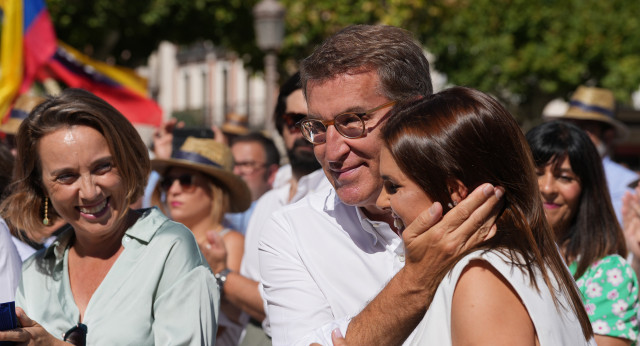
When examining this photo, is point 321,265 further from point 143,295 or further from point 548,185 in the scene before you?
point 548,185

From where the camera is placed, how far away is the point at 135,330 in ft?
10.5

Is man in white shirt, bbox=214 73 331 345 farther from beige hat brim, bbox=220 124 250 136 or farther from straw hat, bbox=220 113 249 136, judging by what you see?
straw hat, bbox=220 113 249 136

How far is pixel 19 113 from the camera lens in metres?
6.97

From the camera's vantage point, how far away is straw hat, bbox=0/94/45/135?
21.8 ft

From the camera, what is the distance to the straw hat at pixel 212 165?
5543 millimetres

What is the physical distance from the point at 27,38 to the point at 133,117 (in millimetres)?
1483

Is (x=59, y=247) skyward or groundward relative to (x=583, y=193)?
skyward

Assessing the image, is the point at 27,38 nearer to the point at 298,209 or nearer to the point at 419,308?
the point at 298,209

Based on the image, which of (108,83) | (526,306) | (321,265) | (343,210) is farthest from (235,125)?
(526,306)

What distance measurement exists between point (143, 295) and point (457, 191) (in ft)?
4.67

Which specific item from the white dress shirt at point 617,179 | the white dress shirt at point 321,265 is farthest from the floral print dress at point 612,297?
the white dress shirt at point 617,179

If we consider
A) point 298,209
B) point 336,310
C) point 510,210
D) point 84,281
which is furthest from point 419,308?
point 84,281

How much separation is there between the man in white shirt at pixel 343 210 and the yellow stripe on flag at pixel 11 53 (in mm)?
6737

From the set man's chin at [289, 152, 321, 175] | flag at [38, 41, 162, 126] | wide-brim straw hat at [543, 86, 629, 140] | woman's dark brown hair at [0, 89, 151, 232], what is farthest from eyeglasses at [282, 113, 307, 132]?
flag at [38, 41, 162, 126]
